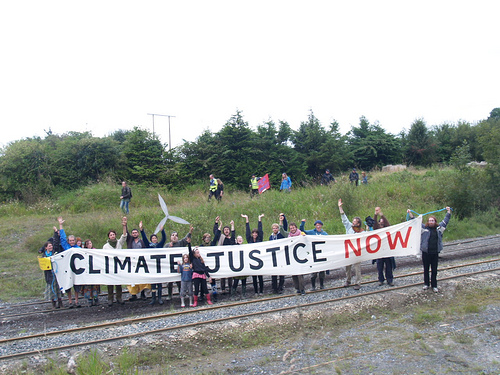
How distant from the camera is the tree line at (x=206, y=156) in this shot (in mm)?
26453

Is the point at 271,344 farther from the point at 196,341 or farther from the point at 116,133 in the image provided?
the point at 116,133

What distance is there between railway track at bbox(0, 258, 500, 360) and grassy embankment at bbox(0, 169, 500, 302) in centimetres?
739

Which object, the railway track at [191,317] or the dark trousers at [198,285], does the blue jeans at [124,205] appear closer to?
the dark trousers at [198,285]

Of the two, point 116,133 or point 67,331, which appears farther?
point 116,133

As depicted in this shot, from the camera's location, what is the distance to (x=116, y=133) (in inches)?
1957

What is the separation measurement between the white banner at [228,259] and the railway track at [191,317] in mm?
891

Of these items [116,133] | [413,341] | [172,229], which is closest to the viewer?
[413,341]

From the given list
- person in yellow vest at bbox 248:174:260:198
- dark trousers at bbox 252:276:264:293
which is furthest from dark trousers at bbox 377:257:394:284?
person in yellow vest at bbox 248:174:260:198

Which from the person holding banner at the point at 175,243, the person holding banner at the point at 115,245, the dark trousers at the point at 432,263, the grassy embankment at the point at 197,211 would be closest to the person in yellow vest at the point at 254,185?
the grassy embankment at the point at 197,211

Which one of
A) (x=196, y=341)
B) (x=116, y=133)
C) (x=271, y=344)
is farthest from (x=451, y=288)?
(x=116, y=133)

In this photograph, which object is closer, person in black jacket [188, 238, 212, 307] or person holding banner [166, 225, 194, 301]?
person in black jacket [188, 238, 212, 307]

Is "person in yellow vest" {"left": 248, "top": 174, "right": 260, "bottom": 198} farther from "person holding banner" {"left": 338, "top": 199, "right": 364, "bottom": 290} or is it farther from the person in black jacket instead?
the person in black jacket

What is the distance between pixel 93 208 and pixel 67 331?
50.0 ft

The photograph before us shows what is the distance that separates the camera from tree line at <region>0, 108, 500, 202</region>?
86.8ft
